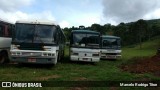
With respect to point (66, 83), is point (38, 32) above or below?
above

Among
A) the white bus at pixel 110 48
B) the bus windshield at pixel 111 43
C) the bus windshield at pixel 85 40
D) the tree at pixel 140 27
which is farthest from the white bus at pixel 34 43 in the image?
the tree at pixel 140 27

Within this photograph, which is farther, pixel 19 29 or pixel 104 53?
pixel 104 53

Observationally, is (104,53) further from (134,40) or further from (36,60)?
(134,40)

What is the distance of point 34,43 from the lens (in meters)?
20.9

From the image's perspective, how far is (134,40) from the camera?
478ft

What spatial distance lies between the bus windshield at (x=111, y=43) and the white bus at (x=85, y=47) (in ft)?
26.8

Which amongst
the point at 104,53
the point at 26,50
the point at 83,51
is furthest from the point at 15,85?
the point at 104,53

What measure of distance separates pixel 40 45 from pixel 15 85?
815cm

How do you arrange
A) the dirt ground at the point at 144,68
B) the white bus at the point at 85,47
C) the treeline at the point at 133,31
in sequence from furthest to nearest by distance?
the treeline at the point at 133,31
the white bus at the point at 85,47
the dirt ground at the point at 144,68

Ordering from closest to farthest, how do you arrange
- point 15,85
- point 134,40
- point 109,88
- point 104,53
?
point 15,85 < point 109,88 < point 104,53 < point 134,40

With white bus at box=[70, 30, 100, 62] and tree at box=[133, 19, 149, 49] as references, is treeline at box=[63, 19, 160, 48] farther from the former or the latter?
white bus at box=[70, 30, 100, 62]

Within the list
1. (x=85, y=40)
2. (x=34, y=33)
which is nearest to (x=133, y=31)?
(x=85, y=40)

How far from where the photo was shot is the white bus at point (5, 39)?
74.6ft

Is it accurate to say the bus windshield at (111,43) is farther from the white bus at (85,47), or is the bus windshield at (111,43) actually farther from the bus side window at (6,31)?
the bus side window at (6,31)
